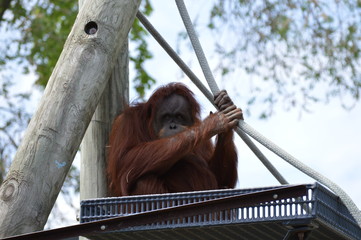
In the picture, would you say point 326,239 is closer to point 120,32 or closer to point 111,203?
point 111,203

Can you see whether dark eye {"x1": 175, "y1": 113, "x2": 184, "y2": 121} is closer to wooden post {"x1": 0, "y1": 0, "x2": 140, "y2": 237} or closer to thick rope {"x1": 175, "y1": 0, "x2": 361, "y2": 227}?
thick rope {"x1": 175, "y1": 0, "x2": 361, "y2": 227}

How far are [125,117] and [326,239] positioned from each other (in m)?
1.80

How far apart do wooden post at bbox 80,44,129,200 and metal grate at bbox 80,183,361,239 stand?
4.82 feet

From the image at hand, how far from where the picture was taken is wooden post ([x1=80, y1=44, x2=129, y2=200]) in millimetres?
4848

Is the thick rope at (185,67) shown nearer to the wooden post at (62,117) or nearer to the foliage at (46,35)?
the wooden post at (62,117)

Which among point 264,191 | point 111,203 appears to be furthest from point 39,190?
point 264,191

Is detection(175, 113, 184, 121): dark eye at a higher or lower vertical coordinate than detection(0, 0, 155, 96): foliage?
lower

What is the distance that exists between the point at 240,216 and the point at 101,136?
2.03 m

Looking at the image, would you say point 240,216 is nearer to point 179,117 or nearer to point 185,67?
point 185,67

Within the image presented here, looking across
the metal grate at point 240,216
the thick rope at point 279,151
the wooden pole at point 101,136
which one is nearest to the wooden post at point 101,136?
the wooden pole at point 101,136

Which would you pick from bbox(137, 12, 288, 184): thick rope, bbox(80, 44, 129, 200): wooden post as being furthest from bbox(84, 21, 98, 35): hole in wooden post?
bbox(80, 44, 129, 200): wooden post

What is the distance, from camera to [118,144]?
15.6ft

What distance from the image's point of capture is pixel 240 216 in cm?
306

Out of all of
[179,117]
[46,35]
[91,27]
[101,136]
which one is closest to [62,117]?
[91,27]
